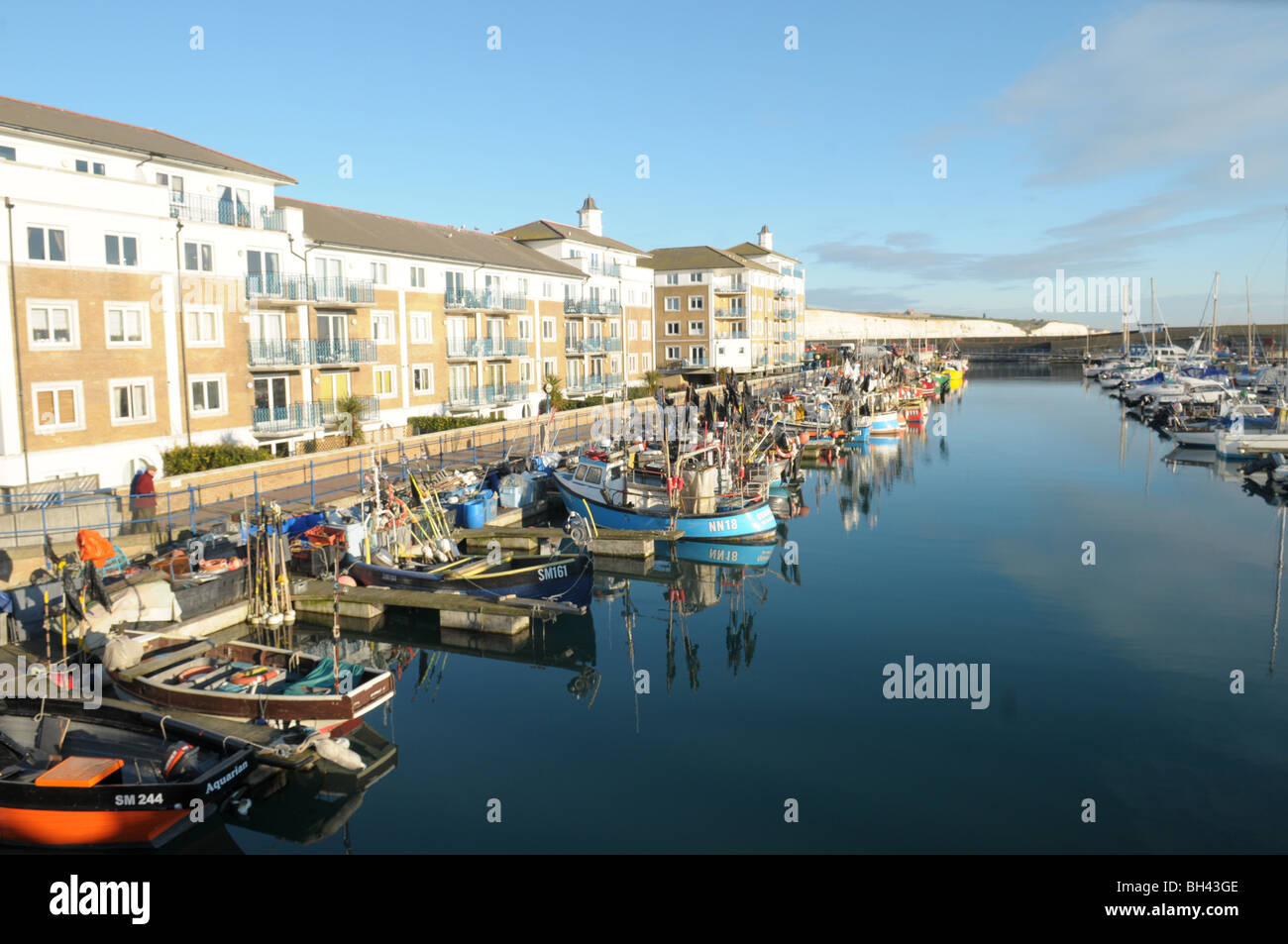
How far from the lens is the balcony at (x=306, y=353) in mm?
34219

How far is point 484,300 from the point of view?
160 feet

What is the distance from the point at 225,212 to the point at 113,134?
424 centimetres

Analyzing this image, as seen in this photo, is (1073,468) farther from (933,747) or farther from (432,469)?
(933,747)

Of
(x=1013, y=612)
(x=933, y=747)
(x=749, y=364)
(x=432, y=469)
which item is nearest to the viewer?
(x=933, y=747)

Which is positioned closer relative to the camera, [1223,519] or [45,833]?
[45,833]

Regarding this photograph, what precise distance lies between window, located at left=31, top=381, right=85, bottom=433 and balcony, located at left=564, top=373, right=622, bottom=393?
109 ft

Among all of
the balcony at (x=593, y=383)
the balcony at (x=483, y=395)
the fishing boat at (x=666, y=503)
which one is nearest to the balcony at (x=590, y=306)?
the balcony at (x=593, y=383)

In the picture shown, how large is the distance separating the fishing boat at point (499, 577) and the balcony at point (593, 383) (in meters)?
35.3

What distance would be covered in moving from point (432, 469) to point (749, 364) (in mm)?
52831

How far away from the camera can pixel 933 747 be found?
51.2ft

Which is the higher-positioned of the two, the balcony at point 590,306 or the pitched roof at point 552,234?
the pitched roof at point 552,234

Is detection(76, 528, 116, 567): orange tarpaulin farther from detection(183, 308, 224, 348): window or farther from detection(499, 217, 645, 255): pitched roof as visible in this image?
detection(499, 217, 645, 255): pitched roof

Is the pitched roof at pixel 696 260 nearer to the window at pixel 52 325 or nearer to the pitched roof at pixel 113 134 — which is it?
the pitched roof at pixel 113 134
